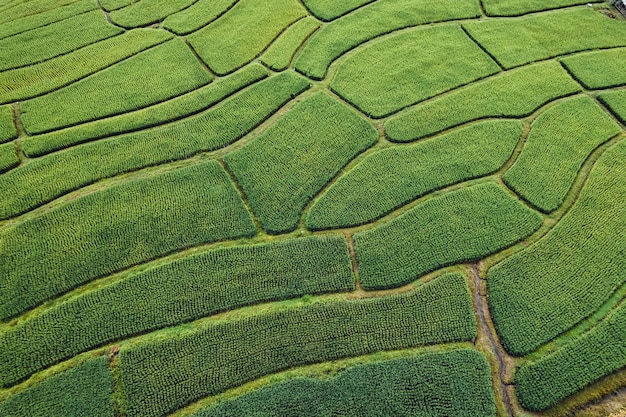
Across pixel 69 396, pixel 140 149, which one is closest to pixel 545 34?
pixel 140 149

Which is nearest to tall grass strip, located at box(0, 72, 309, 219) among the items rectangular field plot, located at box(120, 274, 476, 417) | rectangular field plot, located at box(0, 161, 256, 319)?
rectangular field plot, located at box(0, 161, 256, 319)

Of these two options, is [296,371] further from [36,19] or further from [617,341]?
[36,19]

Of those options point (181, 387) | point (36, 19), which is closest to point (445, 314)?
point (181, 387)

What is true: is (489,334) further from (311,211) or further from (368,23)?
(368,23)

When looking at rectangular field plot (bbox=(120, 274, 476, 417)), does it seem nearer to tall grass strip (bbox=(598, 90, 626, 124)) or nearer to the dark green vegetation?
the dark green vegetation

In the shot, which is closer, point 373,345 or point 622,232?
point 373,345

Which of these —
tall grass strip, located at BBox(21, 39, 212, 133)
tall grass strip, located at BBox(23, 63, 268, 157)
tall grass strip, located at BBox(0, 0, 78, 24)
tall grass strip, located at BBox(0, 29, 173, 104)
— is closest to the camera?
tall grass strip, located at BBox(23, 63, 268, 157)

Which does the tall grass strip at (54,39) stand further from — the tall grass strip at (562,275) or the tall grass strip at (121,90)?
the tall grass strip at (562,275)
